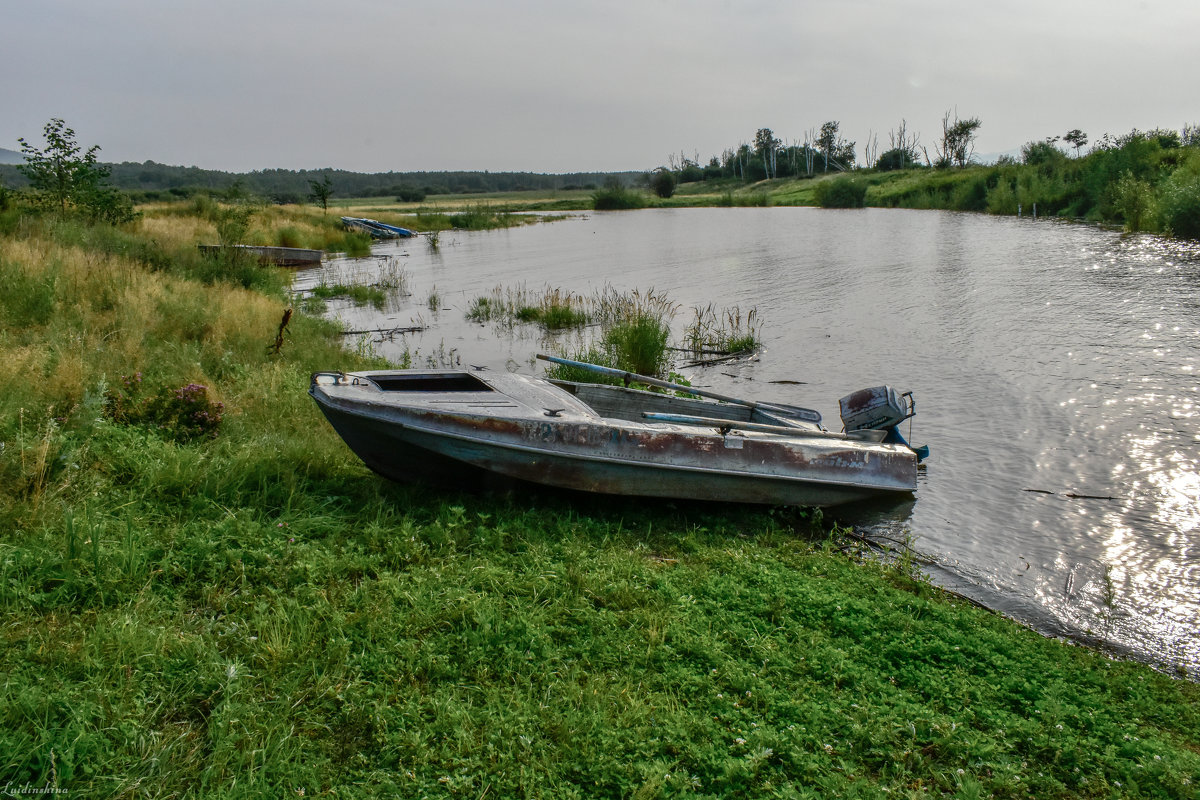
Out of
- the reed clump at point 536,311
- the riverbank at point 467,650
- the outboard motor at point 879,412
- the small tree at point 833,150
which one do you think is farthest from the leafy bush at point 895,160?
the riverbank at point 467,650

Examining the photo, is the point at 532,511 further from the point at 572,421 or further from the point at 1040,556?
the point at 1040,556

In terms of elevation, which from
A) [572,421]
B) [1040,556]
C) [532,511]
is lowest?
[1040,556]

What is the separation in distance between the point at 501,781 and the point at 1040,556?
479cm

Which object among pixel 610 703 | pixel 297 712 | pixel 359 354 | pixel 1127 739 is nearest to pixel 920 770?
pixel 1127 739

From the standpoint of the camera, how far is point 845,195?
207 feet

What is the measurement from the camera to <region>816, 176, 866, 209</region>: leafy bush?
62.4 metres

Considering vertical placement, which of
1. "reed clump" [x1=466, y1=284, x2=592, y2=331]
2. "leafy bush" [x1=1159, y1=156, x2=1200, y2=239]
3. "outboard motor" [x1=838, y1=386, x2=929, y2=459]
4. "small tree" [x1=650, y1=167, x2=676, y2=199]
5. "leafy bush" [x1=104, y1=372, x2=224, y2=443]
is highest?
"small tree" [x1=650, y1=167, x2=676, y2=199]

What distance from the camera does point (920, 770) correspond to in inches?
125

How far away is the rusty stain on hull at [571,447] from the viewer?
16.9 feet

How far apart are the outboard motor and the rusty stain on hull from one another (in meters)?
0.66

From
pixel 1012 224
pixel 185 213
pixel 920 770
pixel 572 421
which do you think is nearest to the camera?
pixel 920 770

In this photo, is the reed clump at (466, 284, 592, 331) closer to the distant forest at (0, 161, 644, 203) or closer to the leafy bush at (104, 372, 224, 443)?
the leafy bush at (104, 372, 224, 443)

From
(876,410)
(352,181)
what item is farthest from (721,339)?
(352,181)

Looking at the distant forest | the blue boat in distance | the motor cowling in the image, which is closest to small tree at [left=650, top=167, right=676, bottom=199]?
the distant forest
